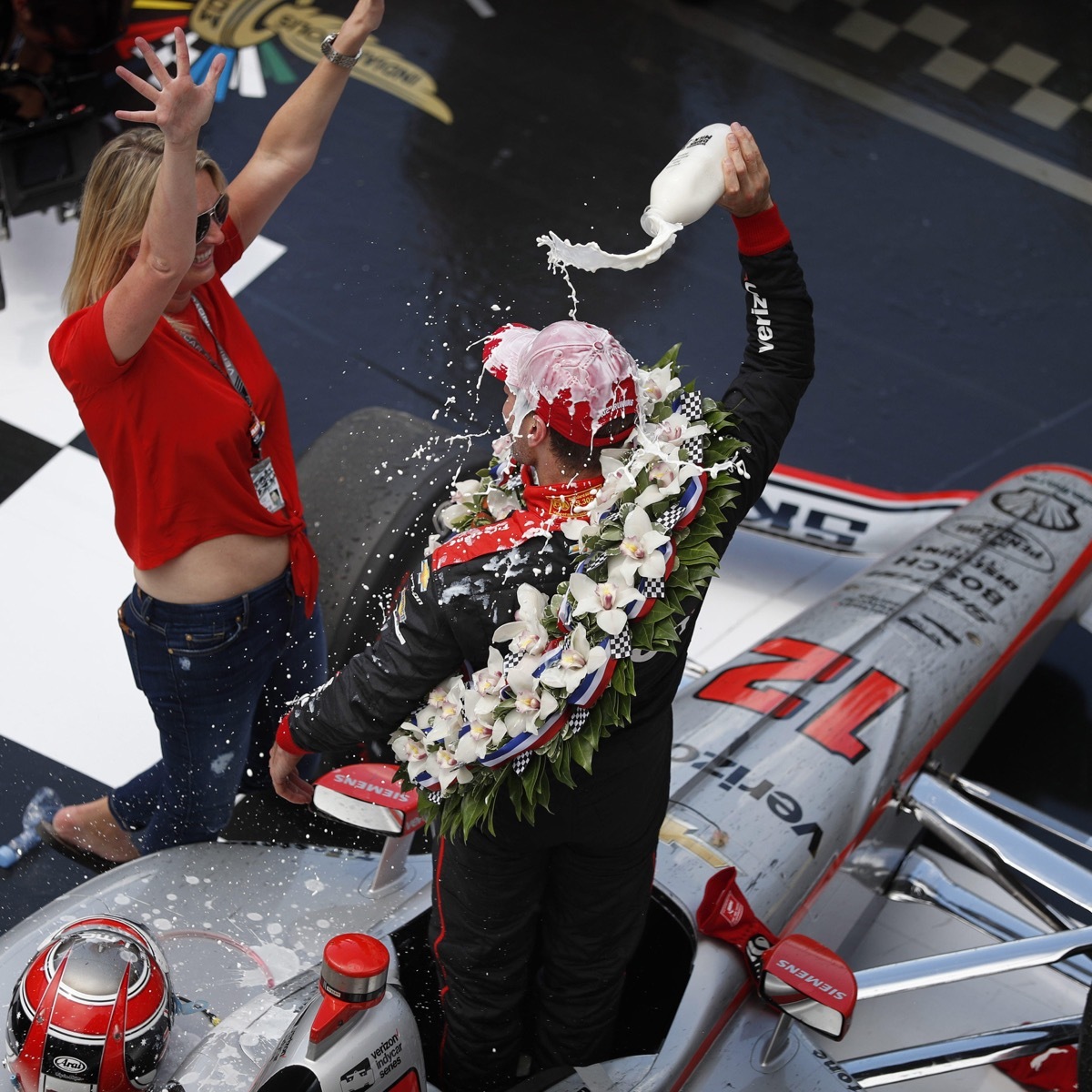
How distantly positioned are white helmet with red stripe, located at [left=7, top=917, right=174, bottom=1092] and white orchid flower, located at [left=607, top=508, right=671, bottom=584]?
0.89 m

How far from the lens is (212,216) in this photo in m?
2.35

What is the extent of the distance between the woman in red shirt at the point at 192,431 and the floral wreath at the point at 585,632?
1.91 feet

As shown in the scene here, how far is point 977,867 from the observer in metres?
3.05

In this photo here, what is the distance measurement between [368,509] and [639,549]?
1466mm

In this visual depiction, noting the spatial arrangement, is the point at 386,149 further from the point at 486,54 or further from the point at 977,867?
the point at 977,867

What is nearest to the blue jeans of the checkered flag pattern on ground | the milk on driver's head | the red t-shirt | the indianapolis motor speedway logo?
the red t-shirt

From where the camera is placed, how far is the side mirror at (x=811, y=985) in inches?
86.3

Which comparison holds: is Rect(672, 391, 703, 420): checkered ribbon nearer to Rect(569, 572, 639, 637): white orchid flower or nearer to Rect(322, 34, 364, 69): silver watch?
Rect(569, 572, 639, 637): white orchid flower

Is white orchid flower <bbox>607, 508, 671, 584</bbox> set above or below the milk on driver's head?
below

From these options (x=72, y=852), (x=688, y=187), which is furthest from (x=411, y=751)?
(x=72, y=852)

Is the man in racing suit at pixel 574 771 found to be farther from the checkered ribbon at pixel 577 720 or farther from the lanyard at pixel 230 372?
the lanyard at pixel 230 372

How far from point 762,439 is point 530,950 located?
0.87m

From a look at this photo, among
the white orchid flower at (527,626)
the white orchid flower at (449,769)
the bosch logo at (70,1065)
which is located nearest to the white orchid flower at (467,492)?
the white orchid flower at (527,626)

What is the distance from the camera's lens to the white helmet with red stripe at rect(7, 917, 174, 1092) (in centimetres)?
200
